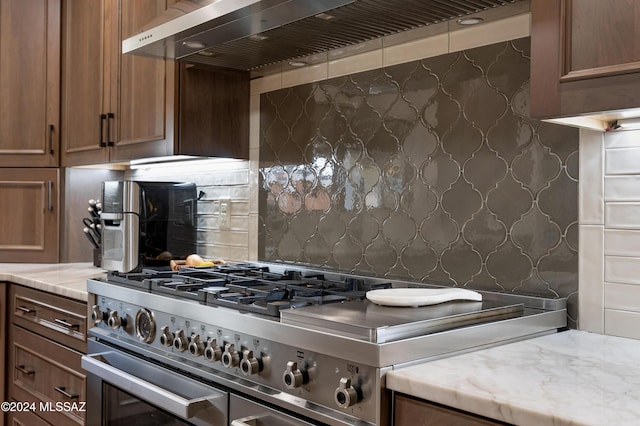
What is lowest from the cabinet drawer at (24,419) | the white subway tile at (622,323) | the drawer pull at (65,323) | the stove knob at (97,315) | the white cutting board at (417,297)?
the cabinet drawer at (24,419)

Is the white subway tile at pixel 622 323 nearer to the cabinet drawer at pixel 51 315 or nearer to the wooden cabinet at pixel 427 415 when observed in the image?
the wooden cabinet at pixel 427 415

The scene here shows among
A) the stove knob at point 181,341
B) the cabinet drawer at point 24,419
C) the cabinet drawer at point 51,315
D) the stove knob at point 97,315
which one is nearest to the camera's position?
the stove knob at point 181,341

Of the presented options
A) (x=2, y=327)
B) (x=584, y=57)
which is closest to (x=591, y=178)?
(x=584, y=57)

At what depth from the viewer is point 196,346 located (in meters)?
1.66

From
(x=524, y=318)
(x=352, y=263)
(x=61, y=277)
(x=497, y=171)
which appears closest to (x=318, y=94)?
(x=352, y=263)

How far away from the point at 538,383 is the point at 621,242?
0.60 meters

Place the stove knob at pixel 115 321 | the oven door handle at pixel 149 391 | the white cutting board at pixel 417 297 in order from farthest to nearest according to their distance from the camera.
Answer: the stove knob at pixel 115 321 < the oven door handle at pixel 149 391 < the white cutting board at pixel 417 297

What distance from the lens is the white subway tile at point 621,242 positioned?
150 centimetres

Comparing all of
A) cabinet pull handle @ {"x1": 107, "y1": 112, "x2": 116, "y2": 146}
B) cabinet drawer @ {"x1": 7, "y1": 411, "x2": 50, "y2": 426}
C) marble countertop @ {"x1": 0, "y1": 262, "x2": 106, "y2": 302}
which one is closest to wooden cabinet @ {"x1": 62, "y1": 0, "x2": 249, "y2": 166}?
cabinet pull handle @ {"x1": 107, "y1": 112, "x2": 116, "y2": 146}

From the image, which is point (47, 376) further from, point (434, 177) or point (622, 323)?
point (622, 323)

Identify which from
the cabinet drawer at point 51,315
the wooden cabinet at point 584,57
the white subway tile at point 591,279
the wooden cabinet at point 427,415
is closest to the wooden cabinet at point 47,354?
the cabinet drawer at point 51,315

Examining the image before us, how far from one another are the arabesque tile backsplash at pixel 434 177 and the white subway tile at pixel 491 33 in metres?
0.02

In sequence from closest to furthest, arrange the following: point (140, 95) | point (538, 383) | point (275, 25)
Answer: point (538, 383), point (275, 25), point (140, 95)

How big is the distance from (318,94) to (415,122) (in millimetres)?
488
